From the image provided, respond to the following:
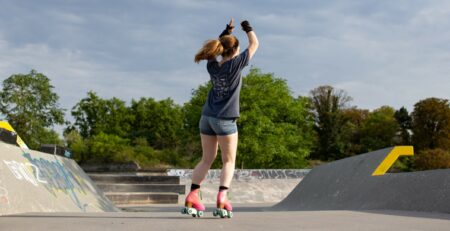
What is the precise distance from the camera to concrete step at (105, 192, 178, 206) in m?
15.9

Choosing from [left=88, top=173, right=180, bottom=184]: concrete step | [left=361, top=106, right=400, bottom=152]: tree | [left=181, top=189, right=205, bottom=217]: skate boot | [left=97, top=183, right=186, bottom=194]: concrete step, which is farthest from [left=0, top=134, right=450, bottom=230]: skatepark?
[left=361, top=106, right=400, bottom=152]: tree

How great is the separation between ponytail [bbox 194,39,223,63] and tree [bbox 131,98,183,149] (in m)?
60.4

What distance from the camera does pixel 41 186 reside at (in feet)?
21.3

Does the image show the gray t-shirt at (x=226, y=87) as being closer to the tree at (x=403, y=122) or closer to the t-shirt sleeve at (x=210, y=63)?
the t-shirt sleeve at (x=210, y=63)

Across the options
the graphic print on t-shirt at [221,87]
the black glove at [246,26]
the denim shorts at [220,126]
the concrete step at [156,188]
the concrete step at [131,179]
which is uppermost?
the black glove at [246,26]

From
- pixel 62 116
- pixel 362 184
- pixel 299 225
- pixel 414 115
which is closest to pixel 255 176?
pixel 362 184

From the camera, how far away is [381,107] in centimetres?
6831

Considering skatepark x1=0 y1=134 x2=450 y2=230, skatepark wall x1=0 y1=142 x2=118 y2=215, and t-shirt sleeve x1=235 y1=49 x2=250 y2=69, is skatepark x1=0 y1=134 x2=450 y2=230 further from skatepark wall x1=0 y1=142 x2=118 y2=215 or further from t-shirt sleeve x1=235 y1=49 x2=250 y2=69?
t-shirt sleeve x1=235 y1=49 x2=250 y2=69

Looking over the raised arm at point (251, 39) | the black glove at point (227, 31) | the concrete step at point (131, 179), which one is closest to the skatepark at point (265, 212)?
the raised arm at point (251, 39)

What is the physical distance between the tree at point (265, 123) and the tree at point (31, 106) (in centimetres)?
1542

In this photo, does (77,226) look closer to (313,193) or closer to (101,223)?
(101,223)

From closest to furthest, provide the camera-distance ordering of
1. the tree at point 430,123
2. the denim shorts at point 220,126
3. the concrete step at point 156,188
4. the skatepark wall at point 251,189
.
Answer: the denim shorts at point 220,126, the concrete step at point 156,188, the skatepark wall at point 251,189, the tree at point 430,123

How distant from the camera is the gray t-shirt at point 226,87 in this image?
173 inches

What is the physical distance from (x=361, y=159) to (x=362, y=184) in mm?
2065
